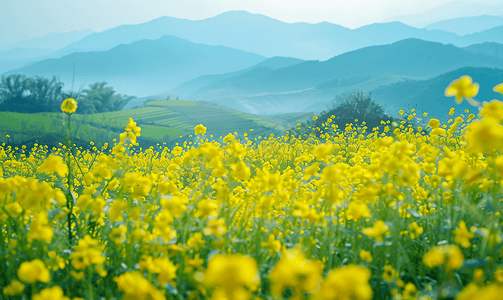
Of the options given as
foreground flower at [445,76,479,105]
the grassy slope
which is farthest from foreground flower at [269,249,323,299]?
the grassy slope

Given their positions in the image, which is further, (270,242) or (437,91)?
(437,91)

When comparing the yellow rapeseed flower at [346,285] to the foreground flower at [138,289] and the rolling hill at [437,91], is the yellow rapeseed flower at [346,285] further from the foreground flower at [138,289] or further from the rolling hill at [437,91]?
the rolling hill at [437,91]

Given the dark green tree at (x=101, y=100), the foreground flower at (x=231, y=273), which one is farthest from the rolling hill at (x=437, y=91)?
the foreground flower at (x=231, y=273)

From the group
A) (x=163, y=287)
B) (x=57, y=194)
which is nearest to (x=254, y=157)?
(x=57, y=194)

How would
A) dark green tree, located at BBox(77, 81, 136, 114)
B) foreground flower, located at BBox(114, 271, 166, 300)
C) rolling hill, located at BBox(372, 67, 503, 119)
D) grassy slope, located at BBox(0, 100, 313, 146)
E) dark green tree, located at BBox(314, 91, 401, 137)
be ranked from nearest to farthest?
foreground flower, located at BBox(114, 271, 166, 300), grassy slope, located at BBox(0, 100, 313, 146), dark green tree, located at BBox(314, 91, 401, 137), dark green tree, located at BBox(77, 81, 136, 114), rolling hill, located at BBox(372, 67, 503, 119)

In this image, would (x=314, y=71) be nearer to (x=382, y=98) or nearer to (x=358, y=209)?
(x=382, y=98)

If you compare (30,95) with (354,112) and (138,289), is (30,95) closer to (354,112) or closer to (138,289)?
(354,112)

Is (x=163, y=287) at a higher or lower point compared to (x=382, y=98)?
lower

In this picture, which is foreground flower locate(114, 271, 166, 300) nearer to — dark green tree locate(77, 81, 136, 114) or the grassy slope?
the grassy slope

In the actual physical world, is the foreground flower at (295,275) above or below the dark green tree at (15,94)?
below

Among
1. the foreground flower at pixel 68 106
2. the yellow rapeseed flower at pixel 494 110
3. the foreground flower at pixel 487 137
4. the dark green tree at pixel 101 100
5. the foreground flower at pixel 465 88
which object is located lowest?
the foreground flower at pixel 487 137

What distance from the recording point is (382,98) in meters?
32.8

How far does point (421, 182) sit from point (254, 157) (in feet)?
11.7

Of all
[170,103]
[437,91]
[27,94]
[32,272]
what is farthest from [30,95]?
[437,91]
